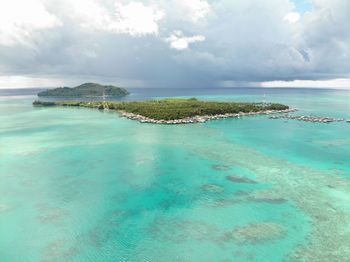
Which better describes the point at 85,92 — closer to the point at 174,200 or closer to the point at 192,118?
the point at 192,118

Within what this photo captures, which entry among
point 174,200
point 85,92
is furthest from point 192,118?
point 85,92

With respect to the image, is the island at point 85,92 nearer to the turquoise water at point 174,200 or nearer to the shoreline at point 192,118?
the shoreline at point 192,118

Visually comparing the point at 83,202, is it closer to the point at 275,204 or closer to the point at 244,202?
the point at 244,202

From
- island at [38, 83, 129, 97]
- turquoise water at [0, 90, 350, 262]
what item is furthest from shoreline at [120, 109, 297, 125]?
island at [38, 83, 129, 97]

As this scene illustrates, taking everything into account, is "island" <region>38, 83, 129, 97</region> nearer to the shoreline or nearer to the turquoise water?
the shoreline

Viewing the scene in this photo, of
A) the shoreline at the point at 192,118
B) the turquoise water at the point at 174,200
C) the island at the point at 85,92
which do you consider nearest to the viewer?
the turquoise water at the point at 174,200

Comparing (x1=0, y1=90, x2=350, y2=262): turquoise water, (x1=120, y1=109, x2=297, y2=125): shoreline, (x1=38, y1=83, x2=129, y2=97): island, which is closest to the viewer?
(x1=0, y1=90, x2=350, y2=262): turquoise water

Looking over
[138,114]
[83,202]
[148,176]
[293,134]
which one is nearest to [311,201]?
[148,176]

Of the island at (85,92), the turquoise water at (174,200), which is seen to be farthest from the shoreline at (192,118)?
the island at (85,92)
